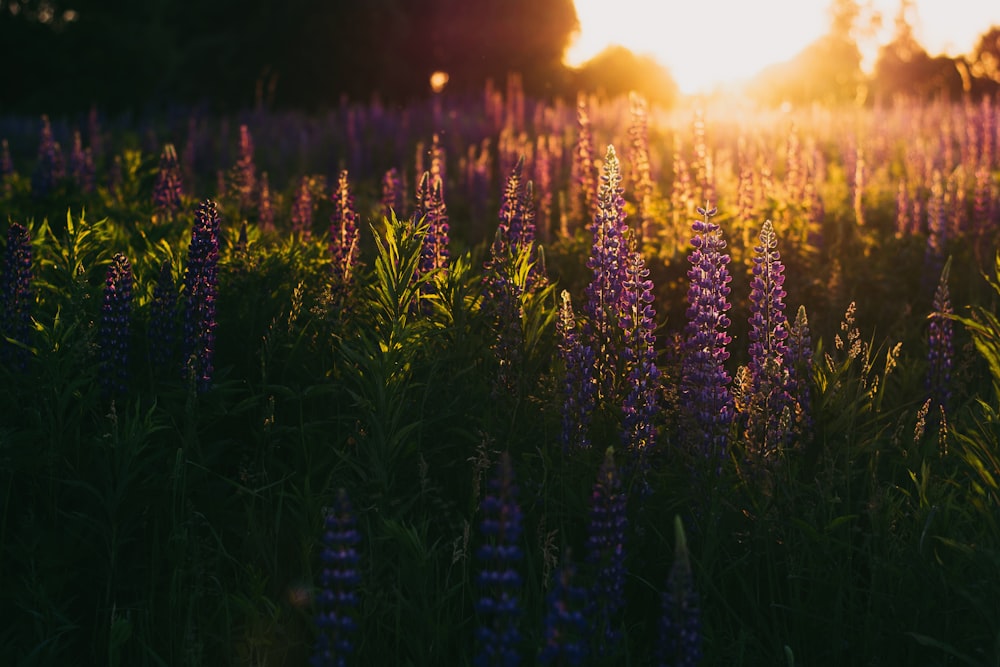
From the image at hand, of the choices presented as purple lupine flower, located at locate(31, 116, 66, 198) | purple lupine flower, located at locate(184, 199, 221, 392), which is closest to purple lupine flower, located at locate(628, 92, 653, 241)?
purple lupine flower, located at locate(184, 199, 221, 392)

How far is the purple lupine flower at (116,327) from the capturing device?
3.83 m

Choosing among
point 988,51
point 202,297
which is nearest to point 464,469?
point 202,297

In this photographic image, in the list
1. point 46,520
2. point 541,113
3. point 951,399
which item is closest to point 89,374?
point 46,520

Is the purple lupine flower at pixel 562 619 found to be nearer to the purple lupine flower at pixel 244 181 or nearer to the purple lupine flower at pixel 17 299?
the purple lupine flower at pixel 17 299

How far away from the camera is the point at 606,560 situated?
2.59m

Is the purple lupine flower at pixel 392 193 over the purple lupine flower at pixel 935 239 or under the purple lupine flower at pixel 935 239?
over

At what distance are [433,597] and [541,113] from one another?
11.8m

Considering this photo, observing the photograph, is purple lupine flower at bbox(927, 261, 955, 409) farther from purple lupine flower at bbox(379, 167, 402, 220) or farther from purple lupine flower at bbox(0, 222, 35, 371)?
purple lupine flower at bbox(0, 222, 35, 371)

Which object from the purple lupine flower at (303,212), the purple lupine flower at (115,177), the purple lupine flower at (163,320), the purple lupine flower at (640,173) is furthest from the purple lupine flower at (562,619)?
the purple lupine flower at (115,177)

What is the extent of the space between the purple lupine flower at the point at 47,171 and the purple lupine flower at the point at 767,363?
633 cm

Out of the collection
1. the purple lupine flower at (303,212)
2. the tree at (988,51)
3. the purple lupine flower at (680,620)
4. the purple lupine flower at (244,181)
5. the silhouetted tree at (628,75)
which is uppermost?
the tree at (988,51)

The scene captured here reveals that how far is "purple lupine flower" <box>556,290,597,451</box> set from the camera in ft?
11.4

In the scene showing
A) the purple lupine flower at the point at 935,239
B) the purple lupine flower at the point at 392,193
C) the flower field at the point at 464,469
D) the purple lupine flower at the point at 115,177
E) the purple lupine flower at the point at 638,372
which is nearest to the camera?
the flower field at the point at 464,469

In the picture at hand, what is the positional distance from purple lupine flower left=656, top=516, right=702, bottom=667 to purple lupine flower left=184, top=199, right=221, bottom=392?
6.93 feet
